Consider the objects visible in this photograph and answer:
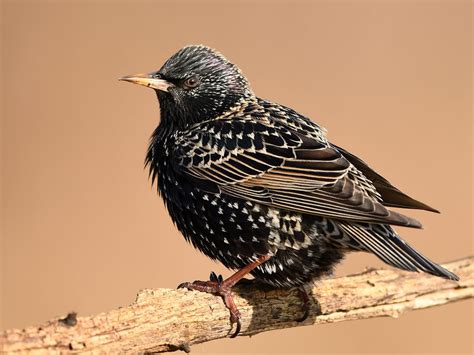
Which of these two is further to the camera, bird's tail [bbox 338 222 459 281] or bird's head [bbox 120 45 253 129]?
bird's head [bbox 120 45 253 129]

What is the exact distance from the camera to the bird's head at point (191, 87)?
7.23 meters

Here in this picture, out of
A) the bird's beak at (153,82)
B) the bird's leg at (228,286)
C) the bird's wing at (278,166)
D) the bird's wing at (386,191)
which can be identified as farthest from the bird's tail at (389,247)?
the bird's beak at (153,82)

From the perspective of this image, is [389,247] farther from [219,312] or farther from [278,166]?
[219,312]

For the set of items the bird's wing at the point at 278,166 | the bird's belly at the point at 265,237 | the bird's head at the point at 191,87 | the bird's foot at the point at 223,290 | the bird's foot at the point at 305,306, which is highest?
the bird's head at the point at 191,87

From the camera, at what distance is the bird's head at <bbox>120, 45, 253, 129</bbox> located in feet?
23.7

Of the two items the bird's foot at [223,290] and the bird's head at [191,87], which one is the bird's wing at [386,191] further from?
the bird's foot at [223,290]

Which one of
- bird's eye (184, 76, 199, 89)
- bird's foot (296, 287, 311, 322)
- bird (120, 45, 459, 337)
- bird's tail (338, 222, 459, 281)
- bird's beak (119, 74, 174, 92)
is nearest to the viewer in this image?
bird's tail (338, 222, 459, 281)

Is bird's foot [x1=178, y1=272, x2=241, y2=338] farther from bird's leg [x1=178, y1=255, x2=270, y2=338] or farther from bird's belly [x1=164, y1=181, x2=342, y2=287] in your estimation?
bird's belly [x1=164, y1=181, x2=342, y2=287]

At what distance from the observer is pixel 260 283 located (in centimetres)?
685

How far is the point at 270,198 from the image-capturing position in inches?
254

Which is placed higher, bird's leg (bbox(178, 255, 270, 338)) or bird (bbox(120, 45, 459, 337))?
bird (bbox(120, 45, 459, 337))

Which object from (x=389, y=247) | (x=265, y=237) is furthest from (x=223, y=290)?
(x=389, y=247)

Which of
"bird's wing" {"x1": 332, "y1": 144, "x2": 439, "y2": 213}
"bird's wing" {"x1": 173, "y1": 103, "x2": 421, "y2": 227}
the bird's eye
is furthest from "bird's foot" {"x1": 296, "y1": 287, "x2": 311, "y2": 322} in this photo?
the bird's eye

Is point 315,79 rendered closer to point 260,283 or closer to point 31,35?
point 31,35
